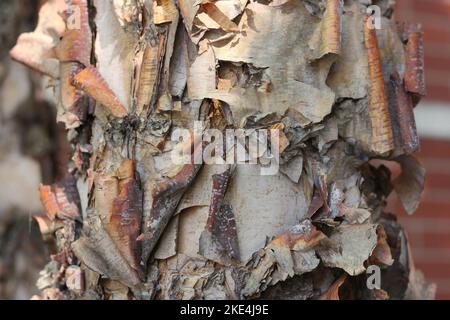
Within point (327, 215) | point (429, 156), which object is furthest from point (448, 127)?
point (327, 215)

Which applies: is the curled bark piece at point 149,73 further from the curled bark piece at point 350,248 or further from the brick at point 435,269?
the brick at point 435,269

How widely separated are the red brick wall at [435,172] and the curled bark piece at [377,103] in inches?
46.4

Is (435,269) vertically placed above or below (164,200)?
below

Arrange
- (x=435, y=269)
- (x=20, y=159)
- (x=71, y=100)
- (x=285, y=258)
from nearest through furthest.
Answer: (x=285, y=258) < (x=71, y=100) < (x=20, y=159) < (x=435, y=269)

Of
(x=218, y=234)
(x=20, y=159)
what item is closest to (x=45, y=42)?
(x=218, y=234)

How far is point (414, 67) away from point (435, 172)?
3.91 feet

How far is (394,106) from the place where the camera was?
81 centimetres

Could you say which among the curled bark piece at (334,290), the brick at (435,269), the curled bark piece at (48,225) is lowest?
the brick at (435,269)

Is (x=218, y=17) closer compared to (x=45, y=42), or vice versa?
(x=218, y=17)

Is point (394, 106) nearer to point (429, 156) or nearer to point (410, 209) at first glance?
point (410, 209)

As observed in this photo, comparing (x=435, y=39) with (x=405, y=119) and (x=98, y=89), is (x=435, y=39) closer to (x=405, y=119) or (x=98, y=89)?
(x=405, y=119)

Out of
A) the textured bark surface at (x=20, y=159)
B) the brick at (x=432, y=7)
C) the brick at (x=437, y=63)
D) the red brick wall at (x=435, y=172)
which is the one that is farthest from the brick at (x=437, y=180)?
the textured bark surface at (x=20, y=159)

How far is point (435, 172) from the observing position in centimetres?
196

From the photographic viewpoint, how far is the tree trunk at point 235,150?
0.73m
